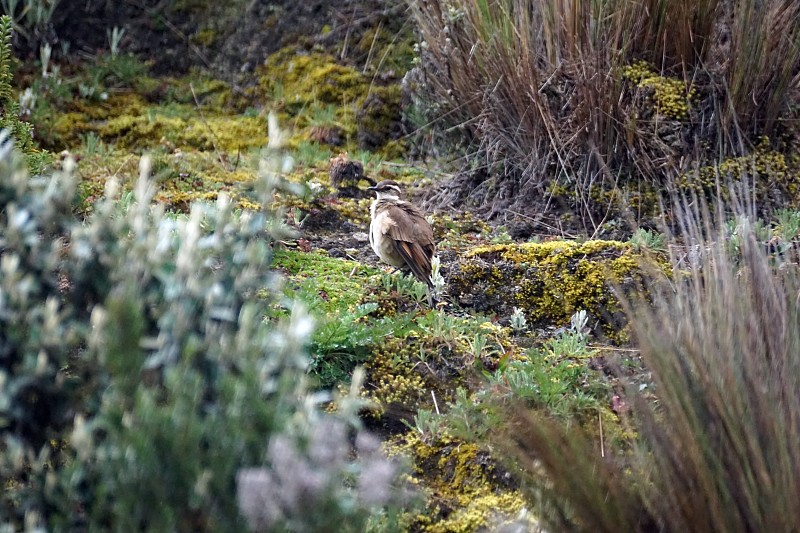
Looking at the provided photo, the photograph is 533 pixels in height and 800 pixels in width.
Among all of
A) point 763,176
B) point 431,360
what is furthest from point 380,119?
point 431,360

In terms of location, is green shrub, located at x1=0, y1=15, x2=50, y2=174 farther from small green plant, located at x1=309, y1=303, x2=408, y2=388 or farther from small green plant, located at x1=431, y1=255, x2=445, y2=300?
small green plant, located at x1=431, y1=255, x2=445, y2=300

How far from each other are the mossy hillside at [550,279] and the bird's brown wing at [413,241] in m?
0.21

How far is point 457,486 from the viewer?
3.50m

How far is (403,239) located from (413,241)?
3.5 inches

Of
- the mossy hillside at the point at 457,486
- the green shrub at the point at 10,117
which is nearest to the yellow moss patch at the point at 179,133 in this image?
the green shrub at the point at 10,117

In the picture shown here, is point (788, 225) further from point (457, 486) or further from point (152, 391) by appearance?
point (152, 391)

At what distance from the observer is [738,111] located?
5660 millimetres

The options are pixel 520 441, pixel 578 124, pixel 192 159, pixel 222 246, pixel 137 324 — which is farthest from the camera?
pixel 192 159

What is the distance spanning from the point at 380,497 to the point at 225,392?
45 cm

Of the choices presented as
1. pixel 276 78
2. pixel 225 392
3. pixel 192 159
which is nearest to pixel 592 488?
pixel 225 392

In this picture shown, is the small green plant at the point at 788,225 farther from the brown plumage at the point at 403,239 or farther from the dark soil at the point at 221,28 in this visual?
the dark soil at the point at 221,28

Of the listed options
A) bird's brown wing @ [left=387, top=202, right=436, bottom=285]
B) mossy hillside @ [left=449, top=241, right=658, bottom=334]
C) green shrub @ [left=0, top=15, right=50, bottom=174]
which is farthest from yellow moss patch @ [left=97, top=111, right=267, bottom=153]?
mossy hillside @ [left=449, top=241, right=658, bottom=334]

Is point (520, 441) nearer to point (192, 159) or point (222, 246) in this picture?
point (222, 246)

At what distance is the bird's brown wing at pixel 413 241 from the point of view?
475 centimetres
